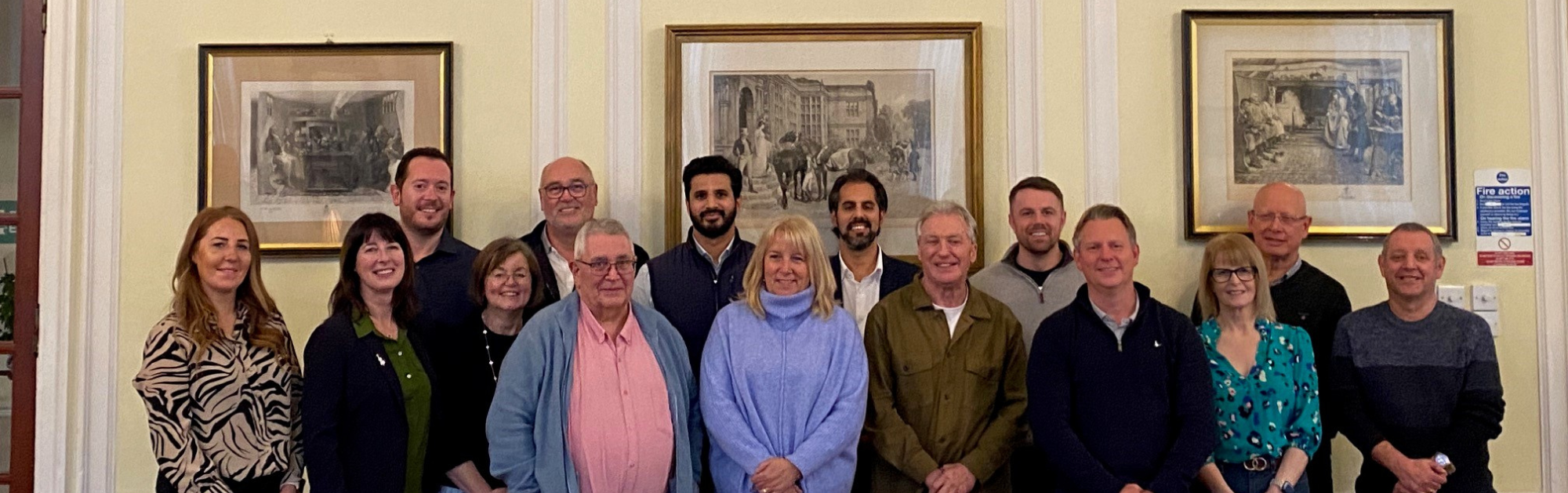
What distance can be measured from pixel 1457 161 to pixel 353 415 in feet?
11.2

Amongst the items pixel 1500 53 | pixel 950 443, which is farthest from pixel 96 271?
pixel 1500 53

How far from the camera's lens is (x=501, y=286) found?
9.82 feet

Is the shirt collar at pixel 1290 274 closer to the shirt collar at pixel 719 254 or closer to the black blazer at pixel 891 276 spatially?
the black blazer at pixel 891 276

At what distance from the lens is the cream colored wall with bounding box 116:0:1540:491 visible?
12.3 ft

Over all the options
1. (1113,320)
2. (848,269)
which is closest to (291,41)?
(848,269)

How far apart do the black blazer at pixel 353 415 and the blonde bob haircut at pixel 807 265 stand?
35.1 inches

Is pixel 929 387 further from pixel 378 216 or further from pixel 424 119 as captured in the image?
pixel 424 119

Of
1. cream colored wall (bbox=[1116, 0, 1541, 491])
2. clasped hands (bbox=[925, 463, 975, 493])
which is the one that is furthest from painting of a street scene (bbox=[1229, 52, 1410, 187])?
clasped hands (bbox=[925, 463, 975, 493])

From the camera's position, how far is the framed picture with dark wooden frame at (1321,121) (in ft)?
12.3

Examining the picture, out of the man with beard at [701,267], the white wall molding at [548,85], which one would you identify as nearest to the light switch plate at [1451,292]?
the man with beard at [701,267]

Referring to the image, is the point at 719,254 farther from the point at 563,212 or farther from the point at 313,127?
the point at 313,127

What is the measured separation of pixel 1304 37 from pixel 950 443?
1919mm

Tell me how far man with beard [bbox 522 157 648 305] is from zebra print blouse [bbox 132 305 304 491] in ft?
2.66

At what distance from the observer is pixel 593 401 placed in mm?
2771
